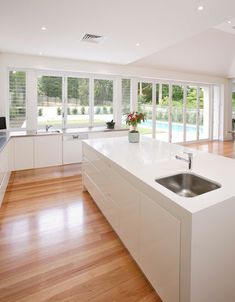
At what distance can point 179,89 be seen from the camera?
787 cm

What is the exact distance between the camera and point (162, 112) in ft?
25.0

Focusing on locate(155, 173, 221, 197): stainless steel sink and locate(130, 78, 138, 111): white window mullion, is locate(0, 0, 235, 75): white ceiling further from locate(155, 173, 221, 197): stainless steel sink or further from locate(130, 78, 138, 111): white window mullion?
locate(155, 173, 221, 197): stainless steel sink

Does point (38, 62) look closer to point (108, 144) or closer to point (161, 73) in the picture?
point (108, 144)

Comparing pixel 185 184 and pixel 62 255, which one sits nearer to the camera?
pixel 185 184

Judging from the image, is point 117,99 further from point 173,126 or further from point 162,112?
point 173,126

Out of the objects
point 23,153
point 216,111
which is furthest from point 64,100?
point 216,111

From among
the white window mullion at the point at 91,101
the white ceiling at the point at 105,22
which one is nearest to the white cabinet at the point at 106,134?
the white window mullion at the point at 91,101

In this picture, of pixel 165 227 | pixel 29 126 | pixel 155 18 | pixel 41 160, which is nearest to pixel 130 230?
pixel 165 227

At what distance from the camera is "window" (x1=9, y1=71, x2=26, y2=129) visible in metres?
5.11

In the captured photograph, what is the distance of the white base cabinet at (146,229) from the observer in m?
1.34

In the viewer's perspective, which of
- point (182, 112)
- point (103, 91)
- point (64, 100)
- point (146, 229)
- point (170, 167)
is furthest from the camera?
point (182, 112)

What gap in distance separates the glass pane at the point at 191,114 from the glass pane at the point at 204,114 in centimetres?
37

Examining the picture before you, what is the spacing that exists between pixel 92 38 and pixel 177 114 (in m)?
4.77

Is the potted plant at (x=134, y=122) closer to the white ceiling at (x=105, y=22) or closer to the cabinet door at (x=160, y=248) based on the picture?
the white ceiling at (x=105, y=22)
